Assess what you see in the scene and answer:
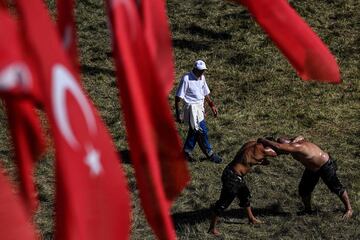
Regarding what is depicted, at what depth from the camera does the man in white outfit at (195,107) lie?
1182 cm

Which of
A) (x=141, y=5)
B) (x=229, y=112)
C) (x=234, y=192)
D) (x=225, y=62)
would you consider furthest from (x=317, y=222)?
(x=141, y=5)

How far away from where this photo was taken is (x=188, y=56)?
16.1m

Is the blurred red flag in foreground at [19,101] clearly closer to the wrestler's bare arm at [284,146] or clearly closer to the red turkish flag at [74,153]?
the red turkish flag at [74,153]

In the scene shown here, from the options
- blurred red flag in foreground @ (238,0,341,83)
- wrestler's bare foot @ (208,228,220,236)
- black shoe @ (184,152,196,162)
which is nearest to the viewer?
blurred red flag in foreground @ (238,0,341,83)

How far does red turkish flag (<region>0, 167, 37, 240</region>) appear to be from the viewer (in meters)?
2.55

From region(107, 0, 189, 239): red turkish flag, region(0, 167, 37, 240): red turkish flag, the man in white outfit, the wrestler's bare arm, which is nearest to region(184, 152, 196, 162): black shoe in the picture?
the man in white outfit

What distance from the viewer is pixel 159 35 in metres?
3.39

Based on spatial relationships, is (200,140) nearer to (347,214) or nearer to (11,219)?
(347,214)

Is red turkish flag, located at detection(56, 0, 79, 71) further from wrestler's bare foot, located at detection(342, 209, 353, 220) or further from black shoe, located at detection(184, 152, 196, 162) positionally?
black shoe, located at detection(184, 152, 196, 162)

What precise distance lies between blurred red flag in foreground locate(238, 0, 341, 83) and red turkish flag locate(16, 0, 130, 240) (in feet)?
3.38

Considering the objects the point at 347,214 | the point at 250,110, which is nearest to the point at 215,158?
the point at 250,110

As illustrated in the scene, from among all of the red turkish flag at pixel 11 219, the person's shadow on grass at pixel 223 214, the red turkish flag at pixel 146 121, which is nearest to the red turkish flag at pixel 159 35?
the red turkish flag at pixel 146 121

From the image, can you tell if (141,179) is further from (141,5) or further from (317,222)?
(317,222)

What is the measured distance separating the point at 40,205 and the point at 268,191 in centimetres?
283
